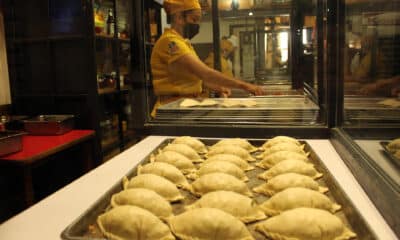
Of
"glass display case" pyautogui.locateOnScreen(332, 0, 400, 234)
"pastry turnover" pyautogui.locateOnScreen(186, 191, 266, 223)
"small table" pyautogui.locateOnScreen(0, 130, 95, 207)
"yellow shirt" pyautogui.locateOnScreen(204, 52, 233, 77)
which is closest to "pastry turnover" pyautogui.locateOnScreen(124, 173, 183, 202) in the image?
"pastry turnover" pyautogui.locateOnScreen(186, 191, 266, 223)

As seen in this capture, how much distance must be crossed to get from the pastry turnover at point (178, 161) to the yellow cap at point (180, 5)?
1215 mm

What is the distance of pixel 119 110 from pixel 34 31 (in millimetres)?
1325

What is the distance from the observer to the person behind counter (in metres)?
2.20

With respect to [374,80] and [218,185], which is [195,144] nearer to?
[218,185]

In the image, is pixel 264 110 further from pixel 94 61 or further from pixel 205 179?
pixel 94 61

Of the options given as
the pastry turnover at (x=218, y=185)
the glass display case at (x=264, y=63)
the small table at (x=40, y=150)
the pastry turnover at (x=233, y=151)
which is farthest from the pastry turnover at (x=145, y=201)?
the small table at (x=40, y=150)

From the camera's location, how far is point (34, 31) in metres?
3.51

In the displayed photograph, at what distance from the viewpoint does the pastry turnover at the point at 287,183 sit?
42.8 inches

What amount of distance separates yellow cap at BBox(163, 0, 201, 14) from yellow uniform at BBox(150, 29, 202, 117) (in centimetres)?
16

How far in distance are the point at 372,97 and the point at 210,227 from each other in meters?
0.69

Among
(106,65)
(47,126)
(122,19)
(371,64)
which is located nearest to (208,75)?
(371,64)

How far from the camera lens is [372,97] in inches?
45.8

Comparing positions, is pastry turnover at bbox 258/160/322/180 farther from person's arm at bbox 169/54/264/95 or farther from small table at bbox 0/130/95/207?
small table at bbox 0/130/95/207

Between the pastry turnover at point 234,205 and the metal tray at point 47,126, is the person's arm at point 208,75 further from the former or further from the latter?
the metal tray at point 47,126
